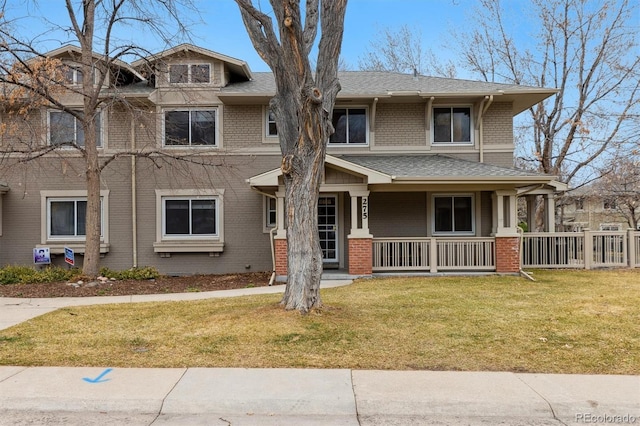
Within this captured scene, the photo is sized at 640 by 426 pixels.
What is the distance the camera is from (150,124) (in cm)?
1507

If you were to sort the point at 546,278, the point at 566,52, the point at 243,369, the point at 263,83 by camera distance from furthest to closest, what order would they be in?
the point at 566,52
the point at 263,83
the point at 546,278
the point at 243,369

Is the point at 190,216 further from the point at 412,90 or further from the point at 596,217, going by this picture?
the point at 596,217

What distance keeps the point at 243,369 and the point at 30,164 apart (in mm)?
13176

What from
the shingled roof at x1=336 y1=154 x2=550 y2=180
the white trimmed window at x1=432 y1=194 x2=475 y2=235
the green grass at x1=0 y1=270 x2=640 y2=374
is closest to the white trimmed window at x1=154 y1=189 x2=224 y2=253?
the shingled roof at x1=336 y1=154 x2=550 y2=180

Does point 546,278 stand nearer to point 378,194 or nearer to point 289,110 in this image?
point 378,194

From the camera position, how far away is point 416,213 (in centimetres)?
1524

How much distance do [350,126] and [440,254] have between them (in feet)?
16.6

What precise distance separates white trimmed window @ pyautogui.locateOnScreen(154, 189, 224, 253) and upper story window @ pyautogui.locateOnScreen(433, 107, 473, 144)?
7.37m

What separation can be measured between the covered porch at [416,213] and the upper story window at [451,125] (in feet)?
2.51

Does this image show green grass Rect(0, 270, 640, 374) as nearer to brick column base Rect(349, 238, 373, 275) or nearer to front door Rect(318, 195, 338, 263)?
brick column base Rect(349, 238, 373, 275)

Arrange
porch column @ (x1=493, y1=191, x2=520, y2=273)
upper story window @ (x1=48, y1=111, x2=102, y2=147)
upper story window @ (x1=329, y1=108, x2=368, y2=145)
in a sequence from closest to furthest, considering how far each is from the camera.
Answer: porch column @ (x1=493, y1=191, x2=520, y2=273)
upper story window @ (x1=48, y1=111, x2=102, y2=147)
upper story window @ (x1=329, y1=108, x2=368, y2=145)

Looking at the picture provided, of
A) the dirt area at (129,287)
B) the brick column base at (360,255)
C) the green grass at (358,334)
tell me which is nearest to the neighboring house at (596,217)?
the brick column base at (360,255)

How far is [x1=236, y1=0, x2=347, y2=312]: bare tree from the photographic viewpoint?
24.5ft

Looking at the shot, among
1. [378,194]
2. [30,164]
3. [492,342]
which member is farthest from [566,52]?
[30,164]
